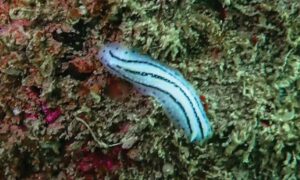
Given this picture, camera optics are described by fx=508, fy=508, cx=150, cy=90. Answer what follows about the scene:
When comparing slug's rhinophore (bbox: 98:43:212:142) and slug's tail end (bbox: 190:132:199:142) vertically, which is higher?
slug's rhinophore (bbox: 98:43:212:142)

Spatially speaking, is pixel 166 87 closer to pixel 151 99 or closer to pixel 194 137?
pixel 151 99

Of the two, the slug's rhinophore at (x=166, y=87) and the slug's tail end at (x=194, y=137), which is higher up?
the slug's rhinophore at (x=166, y=87)

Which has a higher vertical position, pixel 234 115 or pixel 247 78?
pixel 247 78

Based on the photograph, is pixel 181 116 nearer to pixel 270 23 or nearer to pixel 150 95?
pixel 150 95

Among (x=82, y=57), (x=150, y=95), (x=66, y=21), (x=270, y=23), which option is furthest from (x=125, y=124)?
(x=270, y=23)
